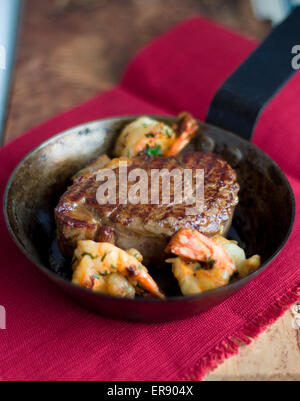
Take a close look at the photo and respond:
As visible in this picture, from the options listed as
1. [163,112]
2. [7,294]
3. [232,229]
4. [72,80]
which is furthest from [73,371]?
[72,80]

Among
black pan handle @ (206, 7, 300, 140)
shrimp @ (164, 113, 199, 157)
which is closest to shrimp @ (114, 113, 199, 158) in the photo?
shrimp @ (164, 113, 199, 157)

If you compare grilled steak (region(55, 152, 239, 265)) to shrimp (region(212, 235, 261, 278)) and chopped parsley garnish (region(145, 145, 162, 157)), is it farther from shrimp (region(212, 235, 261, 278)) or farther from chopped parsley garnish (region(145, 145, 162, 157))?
chopped parsley garnish (region(145, 145, 162, 157))

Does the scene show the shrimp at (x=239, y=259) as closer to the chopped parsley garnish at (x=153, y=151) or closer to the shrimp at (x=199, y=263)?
the shrimp at (x=199, y=263)

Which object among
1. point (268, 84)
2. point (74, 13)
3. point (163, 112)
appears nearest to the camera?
point (268, 84)

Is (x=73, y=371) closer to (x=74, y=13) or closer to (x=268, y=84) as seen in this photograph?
(x=268, y=84)

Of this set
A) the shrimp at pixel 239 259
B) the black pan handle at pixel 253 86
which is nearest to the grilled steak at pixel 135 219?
the shrimp at pixel 239 259

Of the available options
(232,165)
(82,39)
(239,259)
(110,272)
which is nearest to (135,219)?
(110,272)
